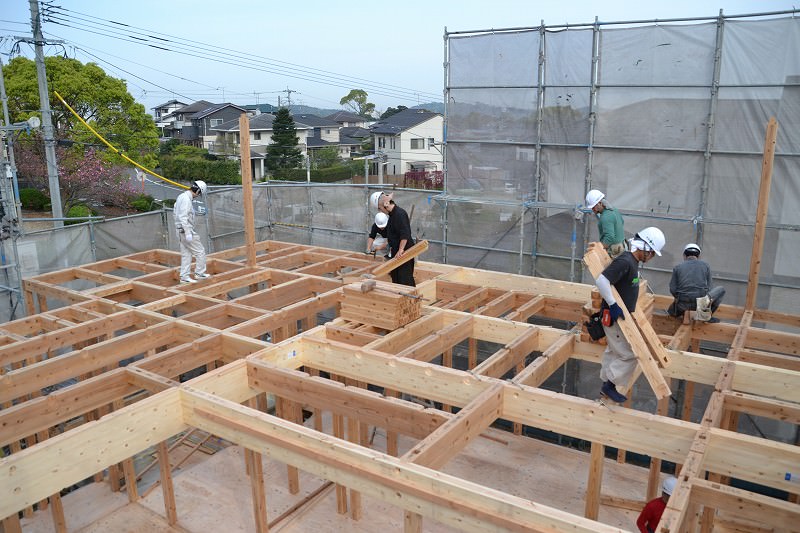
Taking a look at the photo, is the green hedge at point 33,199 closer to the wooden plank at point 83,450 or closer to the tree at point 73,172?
the tree at point 73,172

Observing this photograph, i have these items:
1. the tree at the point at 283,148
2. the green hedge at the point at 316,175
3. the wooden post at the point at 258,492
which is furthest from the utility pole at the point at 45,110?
the tree at the point at 283,148

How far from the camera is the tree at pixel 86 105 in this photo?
25266 millimetres

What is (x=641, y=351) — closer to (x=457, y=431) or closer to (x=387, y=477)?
(x=457, y=431)

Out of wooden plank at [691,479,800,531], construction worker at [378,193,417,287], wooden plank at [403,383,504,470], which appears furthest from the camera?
construction worker at [378,193,417,287]

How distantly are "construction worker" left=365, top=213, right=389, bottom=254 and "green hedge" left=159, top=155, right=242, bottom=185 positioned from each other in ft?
113

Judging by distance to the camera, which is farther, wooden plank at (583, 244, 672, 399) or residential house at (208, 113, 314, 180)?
residential house at (208, 113, 314, 180)

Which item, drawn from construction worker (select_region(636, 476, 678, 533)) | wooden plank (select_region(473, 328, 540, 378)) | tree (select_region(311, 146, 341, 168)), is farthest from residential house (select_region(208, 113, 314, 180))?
construction worker (select_region(636, 476, 678, 533))

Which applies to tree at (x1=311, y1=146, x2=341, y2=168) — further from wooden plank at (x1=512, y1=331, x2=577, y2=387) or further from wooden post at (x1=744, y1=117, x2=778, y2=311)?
wooden plank at (x1=512, y1=331, x2=577, y2=387)

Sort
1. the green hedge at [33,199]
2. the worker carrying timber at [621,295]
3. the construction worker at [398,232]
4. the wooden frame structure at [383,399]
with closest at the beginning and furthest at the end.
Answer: the wooden frame structure at [383,399]
the worker carrying timber at [621,295]
the construction worker at [398,232]
the green hedge at [33,199]

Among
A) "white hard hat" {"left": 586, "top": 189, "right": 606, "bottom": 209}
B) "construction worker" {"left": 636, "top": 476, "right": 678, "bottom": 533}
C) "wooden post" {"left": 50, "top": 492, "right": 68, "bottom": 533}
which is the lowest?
"wooden post" {"left": 50, "top": 492, "right": 68, "bottom": 533}

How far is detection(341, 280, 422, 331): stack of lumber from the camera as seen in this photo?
7.36 meters

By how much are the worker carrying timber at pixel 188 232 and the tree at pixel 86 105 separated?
18036 mm

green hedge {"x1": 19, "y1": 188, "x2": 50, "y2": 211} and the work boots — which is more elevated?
green hedge {"x1": 19, "y1": 188, "x2": 50, "y2": 211}

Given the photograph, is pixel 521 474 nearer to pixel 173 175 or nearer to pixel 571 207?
pixel 571 207
